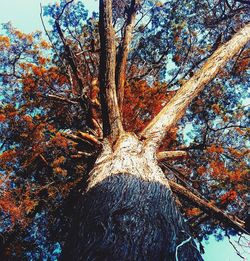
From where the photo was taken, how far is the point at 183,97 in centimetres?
457

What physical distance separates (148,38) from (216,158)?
5.04 metres

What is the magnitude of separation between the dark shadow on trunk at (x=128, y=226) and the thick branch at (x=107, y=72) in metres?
1.52

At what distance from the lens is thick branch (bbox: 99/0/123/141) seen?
13.8ft

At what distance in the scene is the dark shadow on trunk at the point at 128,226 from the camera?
1.93 m

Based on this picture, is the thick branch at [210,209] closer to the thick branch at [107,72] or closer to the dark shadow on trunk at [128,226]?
the thick branch at [107,72]

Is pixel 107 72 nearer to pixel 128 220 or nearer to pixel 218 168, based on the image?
pixel 128 220

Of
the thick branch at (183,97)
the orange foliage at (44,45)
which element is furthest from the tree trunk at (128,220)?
the orange foliage at (44,45)

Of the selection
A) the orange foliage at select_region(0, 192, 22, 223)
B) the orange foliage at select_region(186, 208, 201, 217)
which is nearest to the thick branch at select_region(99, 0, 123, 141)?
the orange foliage at select_region(0, 192, 22, 223)

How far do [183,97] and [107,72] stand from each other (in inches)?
49.2

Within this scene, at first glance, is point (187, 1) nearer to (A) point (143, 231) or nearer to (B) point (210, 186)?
(B) point (210, 186)

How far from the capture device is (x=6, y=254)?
9.75 metres

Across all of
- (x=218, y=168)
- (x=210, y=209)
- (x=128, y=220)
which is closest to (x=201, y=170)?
(x=218, y=168)

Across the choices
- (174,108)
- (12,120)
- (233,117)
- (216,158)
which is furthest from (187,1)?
(12,120)

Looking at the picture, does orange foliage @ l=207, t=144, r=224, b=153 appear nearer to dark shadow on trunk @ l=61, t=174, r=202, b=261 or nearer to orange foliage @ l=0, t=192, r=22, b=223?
orange foliage @ l=0, t=192, r=22, b=223
